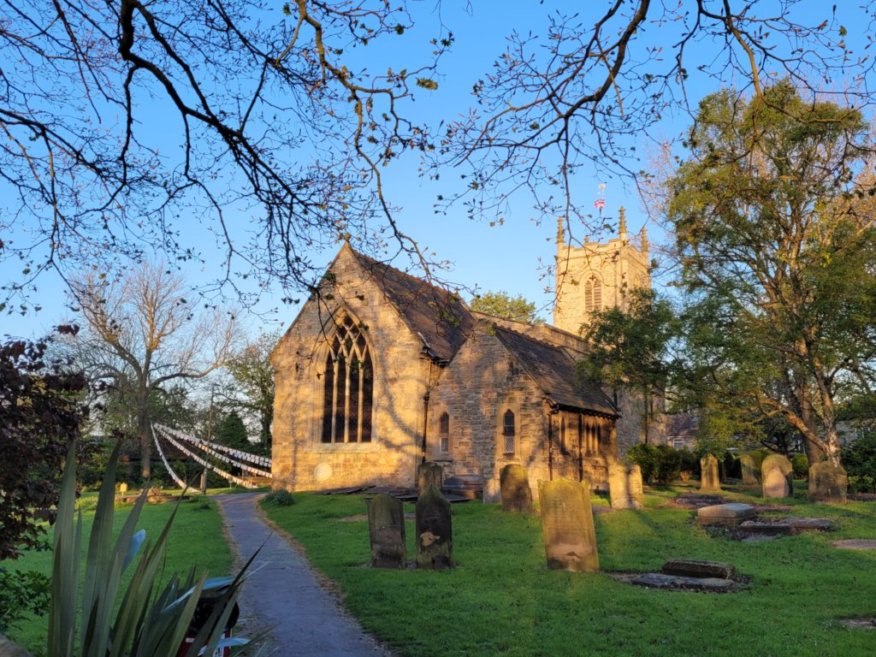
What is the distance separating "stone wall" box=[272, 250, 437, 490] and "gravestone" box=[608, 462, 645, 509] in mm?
8152

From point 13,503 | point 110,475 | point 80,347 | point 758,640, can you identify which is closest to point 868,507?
point 758,640

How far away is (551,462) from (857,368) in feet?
30.2

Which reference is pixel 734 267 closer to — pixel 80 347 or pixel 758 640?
pixel 758 640

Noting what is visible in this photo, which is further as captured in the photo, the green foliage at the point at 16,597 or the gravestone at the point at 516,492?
the gravestone at the point at 516,492

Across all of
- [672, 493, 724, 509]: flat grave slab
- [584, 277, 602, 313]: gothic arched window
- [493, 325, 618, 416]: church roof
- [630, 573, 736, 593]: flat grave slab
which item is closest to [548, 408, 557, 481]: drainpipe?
[493, 325, 618, 416]: church roof

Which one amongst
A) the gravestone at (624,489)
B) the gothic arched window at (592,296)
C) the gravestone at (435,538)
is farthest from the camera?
the gothic arched window at (592,296)

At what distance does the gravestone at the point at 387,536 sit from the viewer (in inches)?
466

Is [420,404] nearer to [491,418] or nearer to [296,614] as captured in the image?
[491,418]

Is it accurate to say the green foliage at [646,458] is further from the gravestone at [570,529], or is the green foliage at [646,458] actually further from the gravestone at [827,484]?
the gravestone at [570,529]

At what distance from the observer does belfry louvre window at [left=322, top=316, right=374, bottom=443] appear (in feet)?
93.4

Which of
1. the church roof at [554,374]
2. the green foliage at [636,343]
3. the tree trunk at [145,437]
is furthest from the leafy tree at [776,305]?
the tree trunk at [145,437]

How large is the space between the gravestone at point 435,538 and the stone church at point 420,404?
10470 mm

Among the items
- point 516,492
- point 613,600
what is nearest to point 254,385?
point 516,492

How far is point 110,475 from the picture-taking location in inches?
121
